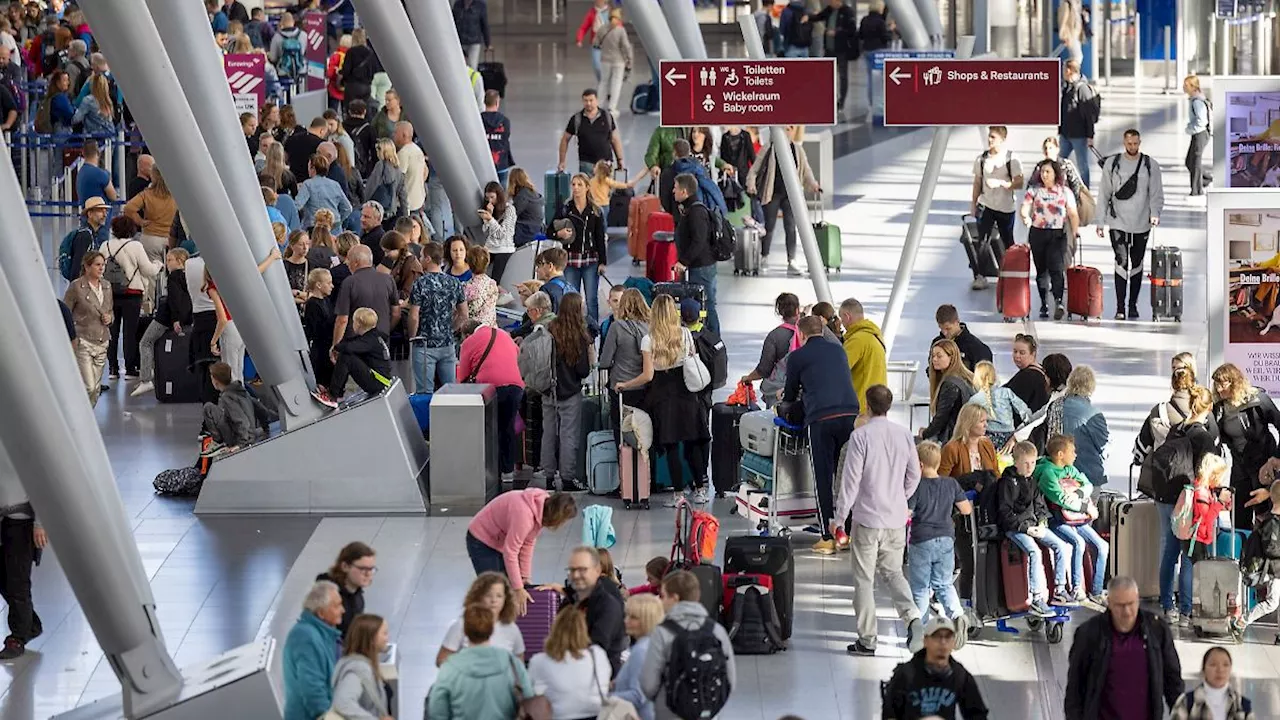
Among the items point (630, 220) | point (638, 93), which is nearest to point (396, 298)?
point (630, 220)

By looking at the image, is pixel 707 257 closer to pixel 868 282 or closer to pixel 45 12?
pixel 868 282

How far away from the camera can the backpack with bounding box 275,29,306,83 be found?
3500cm

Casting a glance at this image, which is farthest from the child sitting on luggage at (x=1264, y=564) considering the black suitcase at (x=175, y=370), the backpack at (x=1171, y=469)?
the black suitcase at (x=175, y=370)

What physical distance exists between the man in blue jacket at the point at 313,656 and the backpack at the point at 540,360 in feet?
19.1

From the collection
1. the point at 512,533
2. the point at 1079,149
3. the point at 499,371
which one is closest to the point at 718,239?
the point at 499,371

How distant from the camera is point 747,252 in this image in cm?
2403

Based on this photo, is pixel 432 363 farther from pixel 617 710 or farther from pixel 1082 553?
pixel 617 710

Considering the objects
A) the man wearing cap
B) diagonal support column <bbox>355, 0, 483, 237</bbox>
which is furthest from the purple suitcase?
diagonal support column <bbox>355, 0, 483, 237</bbox>

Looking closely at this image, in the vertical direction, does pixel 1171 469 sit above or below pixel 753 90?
below

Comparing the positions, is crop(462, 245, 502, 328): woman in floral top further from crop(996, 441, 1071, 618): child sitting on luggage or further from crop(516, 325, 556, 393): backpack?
crop(996, 441, 1071, 618): child sitting on luggage

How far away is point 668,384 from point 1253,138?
438cm

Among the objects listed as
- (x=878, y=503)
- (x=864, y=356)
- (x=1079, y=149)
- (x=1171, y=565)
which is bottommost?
(x=1171, y=565)

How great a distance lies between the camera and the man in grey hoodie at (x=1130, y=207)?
20828 mm

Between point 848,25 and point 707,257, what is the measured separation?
2169 centimetres
